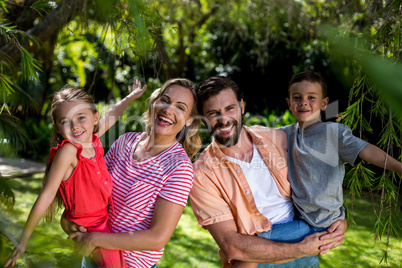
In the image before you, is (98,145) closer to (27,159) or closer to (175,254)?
(175,254)

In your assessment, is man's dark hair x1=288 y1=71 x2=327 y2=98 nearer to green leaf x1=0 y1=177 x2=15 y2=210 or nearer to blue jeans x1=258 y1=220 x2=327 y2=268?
blue jeans x1=258 y1=220 x2=327 y2=268

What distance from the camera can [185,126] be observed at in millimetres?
2297

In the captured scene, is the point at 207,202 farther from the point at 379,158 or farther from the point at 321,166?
the point at 379,158

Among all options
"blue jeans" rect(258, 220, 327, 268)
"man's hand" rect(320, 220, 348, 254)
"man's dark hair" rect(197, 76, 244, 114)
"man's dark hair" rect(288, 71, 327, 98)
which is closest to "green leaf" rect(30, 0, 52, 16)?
"man's dark hair" rect(197, 76, 244, 114)

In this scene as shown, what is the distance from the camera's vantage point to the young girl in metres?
1.74

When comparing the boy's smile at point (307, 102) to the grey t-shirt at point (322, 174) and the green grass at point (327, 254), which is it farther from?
the green grass at point (327, 254)

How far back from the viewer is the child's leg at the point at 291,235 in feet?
6.89

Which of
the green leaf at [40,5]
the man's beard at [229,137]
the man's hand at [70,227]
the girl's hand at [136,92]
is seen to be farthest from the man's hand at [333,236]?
the green leaf at [40,5]

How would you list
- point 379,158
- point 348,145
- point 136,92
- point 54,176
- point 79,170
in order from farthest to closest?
point 136,92 < point 348,145 < point 379,158 < point 79,170 < point 54,176

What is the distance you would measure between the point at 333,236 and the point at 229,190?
2.02ft

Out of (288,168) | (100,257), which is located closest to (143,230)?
(100,257)

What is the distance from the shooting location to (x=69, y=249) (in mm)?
782

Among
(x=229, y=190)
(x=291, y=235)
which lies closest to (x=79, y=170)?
(x=229, y=190)

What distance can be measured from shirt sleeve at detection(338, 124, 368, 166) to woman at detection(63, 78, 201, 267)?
2.75ft
